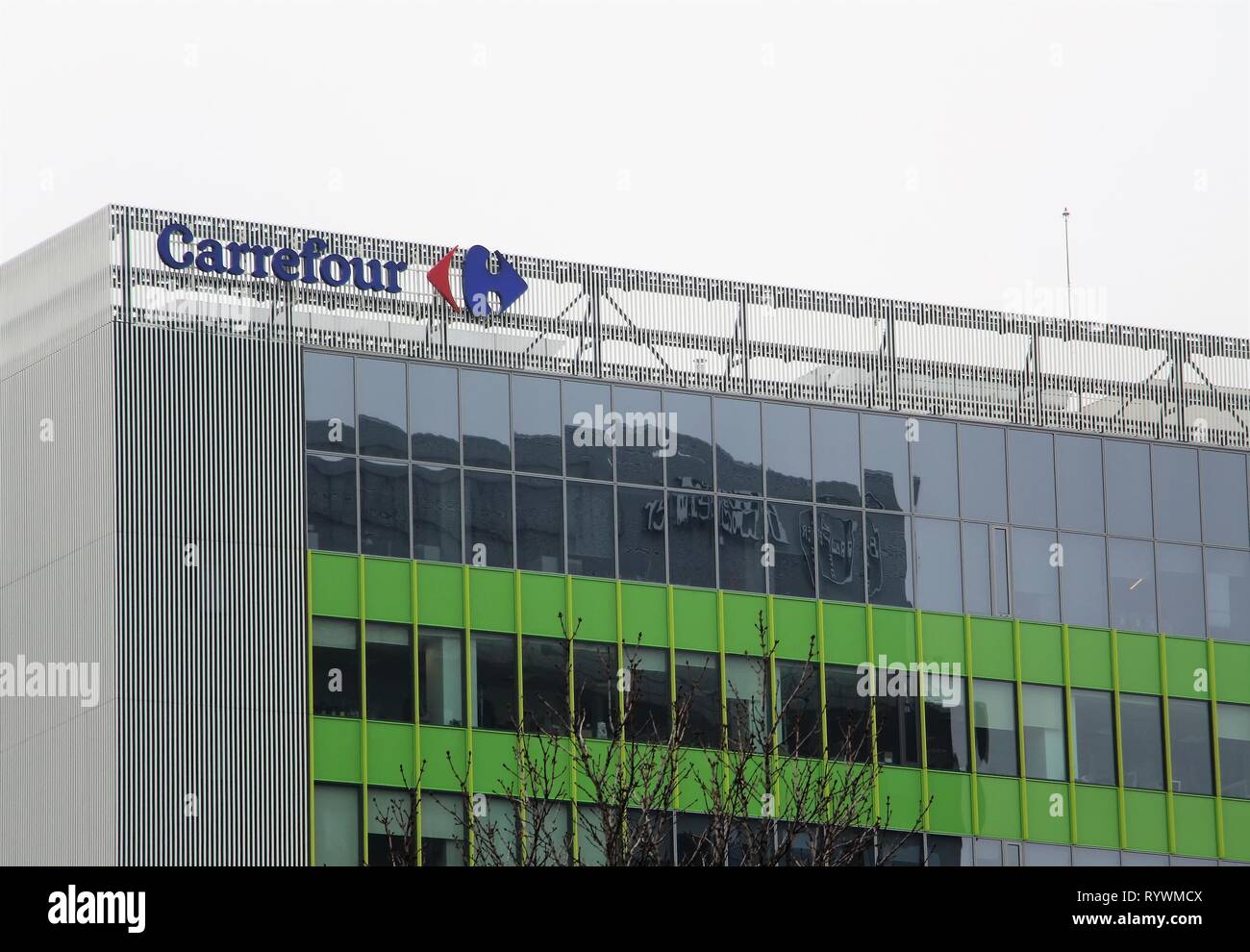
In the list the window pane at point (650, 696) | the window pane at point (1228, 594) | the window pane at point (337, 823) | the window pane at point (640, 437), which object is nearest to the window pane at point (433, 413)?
the window pane at point (640, 437)

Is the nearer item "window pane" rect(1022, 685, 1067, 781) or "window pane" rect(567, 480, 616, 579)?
"window pane" rect(567, 480, 616, 579)

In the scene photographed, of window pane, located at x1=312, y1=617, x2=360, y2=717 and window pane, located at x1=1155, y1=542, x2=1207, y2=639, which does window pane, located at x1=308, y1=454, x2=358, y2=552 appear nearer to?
window pane, located at x1=312, y1=617, x2=360, y2=717

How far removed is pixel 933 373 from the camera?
62.4 meters

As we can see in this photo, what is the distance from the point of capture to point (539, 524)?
57500mm

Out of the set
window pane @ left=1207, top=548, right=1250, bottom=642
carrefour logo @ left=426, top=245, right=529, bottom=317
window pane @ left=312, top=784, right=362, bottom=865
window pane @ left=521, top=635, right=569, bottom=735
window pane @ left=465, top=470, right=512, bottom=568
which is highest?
carrefour logo @ left=426, top=245, right=529, bottom=317

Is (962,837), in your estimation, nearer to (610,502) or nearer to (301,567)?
(610,502)

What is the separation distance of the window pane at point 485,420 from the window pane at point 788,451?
20.4 feet

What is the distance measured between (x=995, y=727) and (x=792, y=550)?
6255mm

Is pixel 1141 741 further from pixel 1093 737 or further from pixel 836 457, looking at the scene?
pixel 836 457

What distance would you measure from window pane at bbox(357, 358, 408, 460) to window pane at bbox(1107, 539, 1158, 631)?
17.6 meters

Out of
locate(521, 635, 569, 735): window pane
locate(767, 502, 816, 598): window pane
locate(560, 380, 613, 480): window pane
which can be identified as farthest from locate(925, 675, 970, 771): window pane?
locate(560, 380, 613, 480): window pane

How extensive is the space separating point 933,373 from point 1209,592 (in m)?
8.59

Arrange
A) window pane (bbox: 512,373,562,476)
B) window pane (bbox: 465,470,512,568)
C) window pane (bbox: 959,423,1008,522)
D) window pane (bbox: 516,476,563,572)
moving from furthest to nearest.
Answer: window pane (bbox: 959,423,1008,522), window pane (bbox: 512,373,562,476), window pane (bbox: 516,476,563,572), window pane (bbox: 465,470,512,568)

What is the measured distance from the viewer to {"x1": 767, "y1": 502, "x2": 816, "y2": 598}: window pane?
59750 mm
